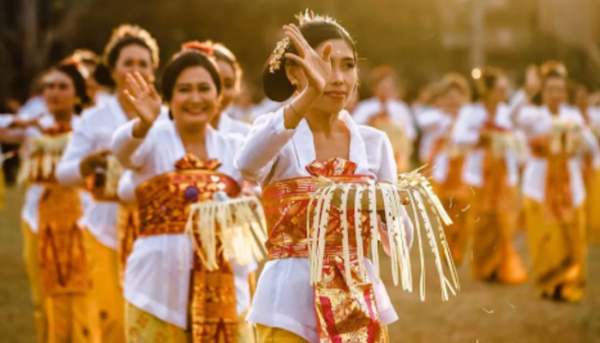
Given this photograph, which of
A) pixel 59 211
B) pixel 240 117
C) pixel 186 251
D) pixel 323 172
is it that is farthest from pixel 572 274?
pixel 240 117

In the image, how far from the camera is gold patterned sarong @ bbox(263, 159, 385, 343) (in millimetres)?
4000

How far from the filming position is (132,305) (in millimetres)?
5383

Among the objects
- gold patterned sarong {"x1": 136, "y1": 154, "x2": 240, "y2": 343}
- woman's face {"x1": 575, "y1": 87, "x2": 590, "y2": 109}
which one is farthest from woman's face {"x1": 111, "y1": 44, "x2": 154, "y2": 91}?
woman's face {"x1": 575, "y1": 87, "x2": 590, "y2": 109}

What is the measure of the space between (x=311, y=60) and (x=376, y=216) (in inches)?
23.7

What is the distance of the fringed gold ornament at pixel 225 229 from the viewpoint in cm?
520

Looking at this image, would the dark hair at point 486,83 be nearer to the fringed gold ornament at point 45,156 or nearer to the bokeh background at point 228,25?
the fringed gold ornament at point 45,156

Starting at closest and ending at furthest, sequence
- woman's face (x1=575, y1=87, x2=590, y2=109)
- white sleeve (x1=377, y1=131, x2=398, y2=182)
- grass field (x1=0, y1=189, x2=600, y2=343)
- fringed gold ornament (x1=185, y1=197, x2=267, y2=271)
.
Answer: white sleeve (x1=377, y1=131, x2=398, y2=182) → fringed gold ornament (x1=185, y1=197, x2=267, y2=271) → grass field (x1=0, y1=189, x2=600, y2=343) → woman's face (x1=575, y1=87, x2=590, y2=109)

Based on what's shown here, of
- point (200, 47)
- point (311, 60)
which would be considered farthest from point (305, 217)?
point (200, 47)

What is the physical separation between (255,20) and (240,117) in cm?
880

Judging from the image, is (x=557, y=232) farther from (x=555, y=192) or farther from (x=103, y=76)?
(x=103, y=76)

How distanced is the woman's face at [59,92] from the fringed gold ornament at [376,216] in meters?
4.31

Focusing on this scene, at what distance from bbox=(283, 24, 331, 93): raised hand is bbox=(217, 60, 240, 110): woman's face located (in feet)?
8.69

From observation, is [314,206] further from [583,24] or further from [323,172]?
[583,24]

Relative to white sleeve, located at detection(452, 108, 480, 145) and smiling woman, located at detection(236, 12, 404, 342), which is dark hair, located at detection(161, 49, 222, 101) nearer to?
smiling woman, located at detection(236, 12, 404, 342)
